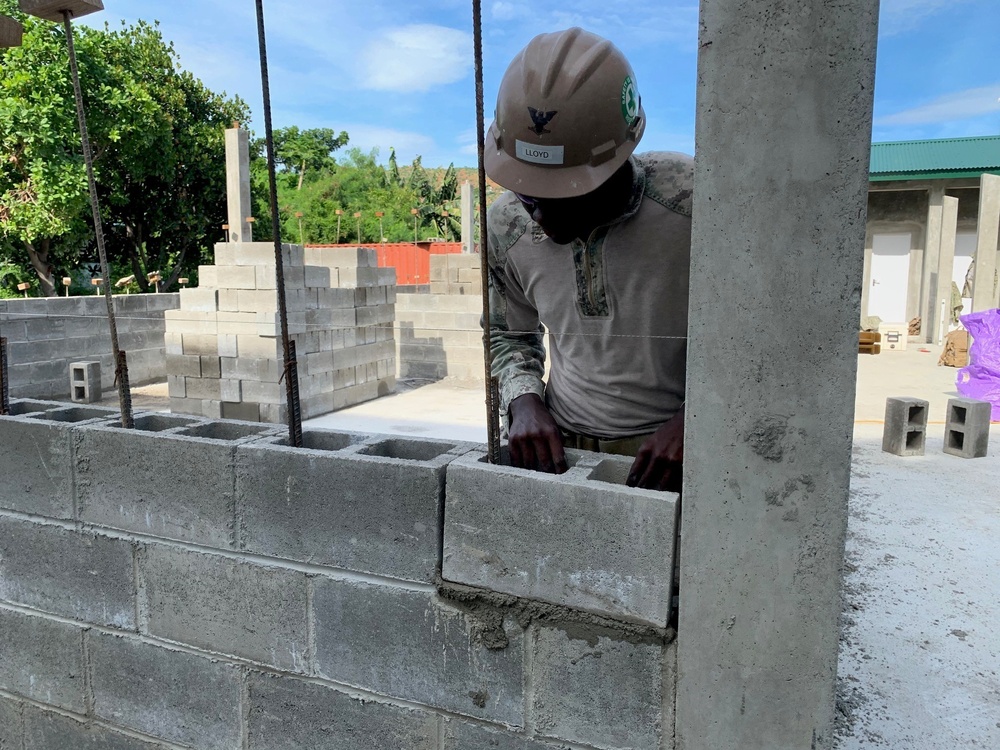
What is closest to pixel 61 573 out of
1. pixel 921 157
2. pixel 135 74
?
pixel 135 74

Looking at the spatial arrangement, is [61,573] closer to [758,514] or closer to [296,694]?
[296,694]

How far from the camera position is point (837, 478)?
4.45 ft

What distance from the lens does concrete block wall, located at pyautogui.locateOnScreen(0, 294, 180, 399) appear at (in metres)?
9.66

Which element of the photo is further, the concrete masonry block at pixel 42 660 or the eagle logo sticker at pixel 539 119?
the concrete masonry block at pixel 42 660

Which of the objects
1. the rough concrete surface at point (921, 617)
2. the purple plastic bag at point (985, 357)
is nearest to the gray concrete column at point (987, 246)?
the purple plastic bag at point (985, 357)

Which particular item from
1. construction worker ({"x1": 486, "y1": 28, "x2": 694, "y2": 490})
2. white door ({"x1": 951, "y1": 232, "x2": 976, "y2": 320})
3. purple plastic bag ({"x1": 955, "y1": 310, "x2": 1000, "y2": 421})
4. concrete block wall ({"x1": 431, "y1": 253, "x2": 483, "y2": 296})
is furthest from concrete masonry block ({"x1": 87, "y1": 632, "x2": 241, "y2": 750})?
white door ({"x1": 951, "y1": 232, "x2": 976, "y2": 320})

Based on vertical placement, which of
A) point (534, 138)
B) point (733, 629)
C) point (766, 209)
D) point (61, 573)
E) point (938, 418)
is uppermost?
point (534, 138)

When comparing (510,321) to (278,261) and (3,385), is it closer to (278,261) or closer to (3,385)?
(278,261)

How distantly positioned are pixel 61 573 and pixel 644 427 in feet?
6.26

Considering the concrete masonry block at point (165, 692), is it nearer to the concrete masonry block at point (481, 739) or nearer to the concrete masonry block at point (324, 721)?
the concrete masonry block at point (324, 721)

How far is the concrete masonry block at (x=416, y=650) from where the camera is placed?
175 centimetres

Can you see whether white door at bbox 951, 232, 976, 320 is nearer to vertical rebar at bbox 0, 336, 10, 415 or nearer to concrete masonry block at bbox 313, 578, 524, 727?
concrete masonry block at bbox 313, 578, 524, 727

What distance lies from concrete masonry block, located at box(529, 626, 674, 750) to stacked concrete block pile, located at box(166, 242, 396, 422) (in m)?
7.21

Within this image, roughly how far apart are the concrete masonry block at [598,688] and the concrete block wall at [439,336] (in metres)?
10.0
